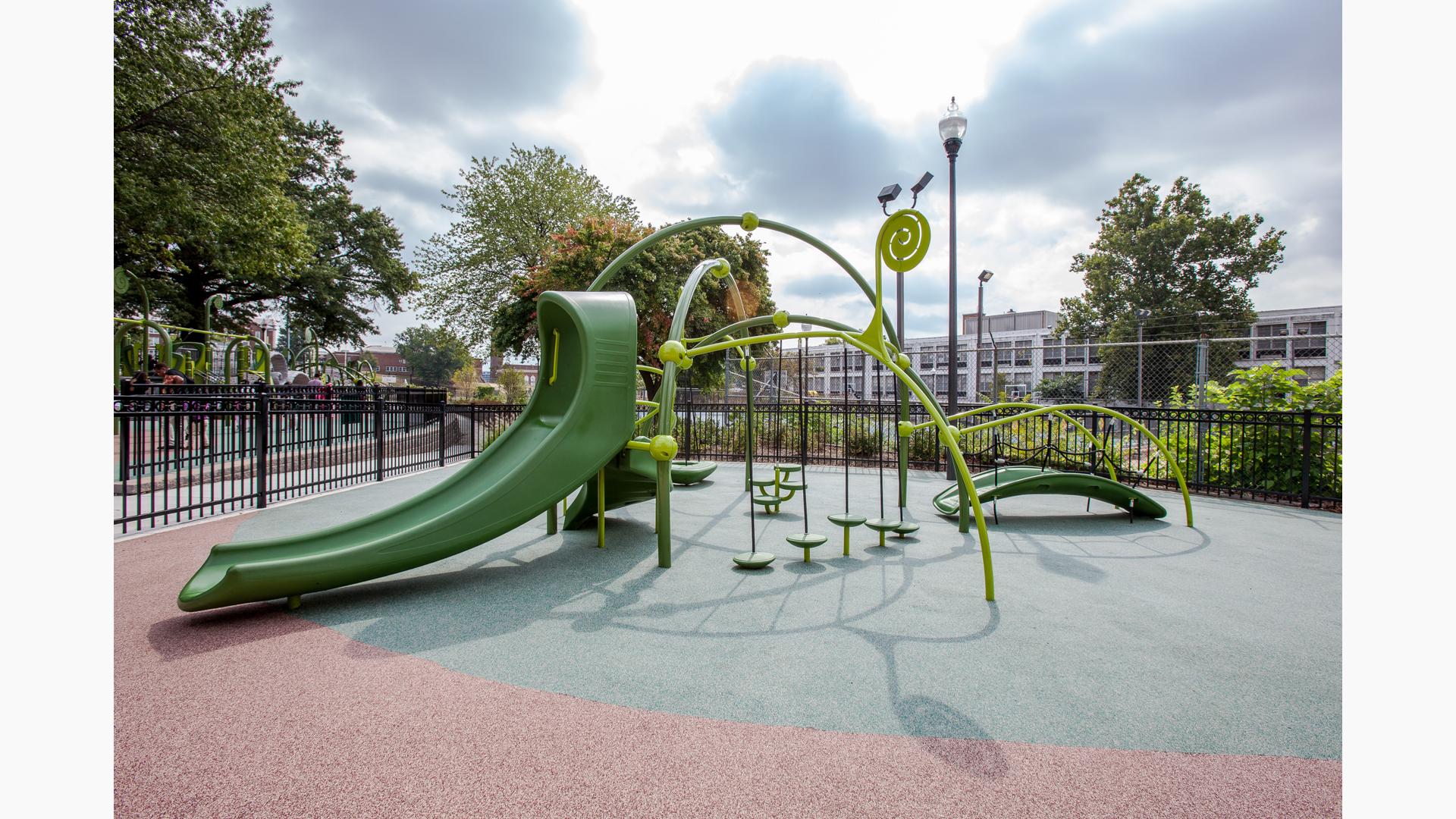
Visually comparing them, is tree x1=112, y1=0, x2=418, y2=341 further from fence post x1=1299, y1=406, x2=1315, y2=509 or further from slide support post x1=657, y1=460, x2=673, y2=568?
fence post x1=1299, y1=406, x2=1315, y2=509

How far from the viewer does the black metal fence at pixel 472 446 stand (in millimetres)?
6758

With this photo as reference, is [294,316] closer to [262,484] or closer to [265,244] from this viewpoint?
[265,244]

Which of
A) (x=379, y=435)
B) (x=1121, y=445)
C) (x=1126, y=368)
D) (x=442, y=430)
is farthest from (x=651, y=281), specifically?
(x=1126, y=368)

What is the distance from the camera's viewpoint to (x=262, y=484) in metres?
7.08

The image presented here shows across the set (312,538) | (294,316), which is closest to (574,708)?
(312,538)

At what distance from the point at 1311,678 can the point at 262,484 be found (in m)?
9.84

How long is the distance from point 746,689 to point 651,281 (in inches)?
660

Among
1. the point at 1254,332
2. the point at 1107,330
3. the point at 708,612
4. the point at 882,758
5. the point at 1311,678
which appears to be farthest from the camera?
the point at 1107,330

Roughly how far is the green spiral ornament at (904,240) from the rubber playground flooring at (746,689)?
2717mm

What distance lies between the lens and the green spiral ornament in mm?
4957

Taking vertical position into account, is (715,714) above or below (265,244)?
below

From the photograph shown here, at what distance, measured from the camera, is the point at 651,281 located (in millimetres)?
18344

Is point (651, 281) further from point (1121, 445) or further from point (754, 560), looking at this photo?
point (754, 560)

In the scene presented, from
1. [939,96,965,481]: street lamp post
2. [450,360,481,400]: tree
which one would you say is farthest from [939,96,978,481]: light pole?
[450,360,481,400]: tree
